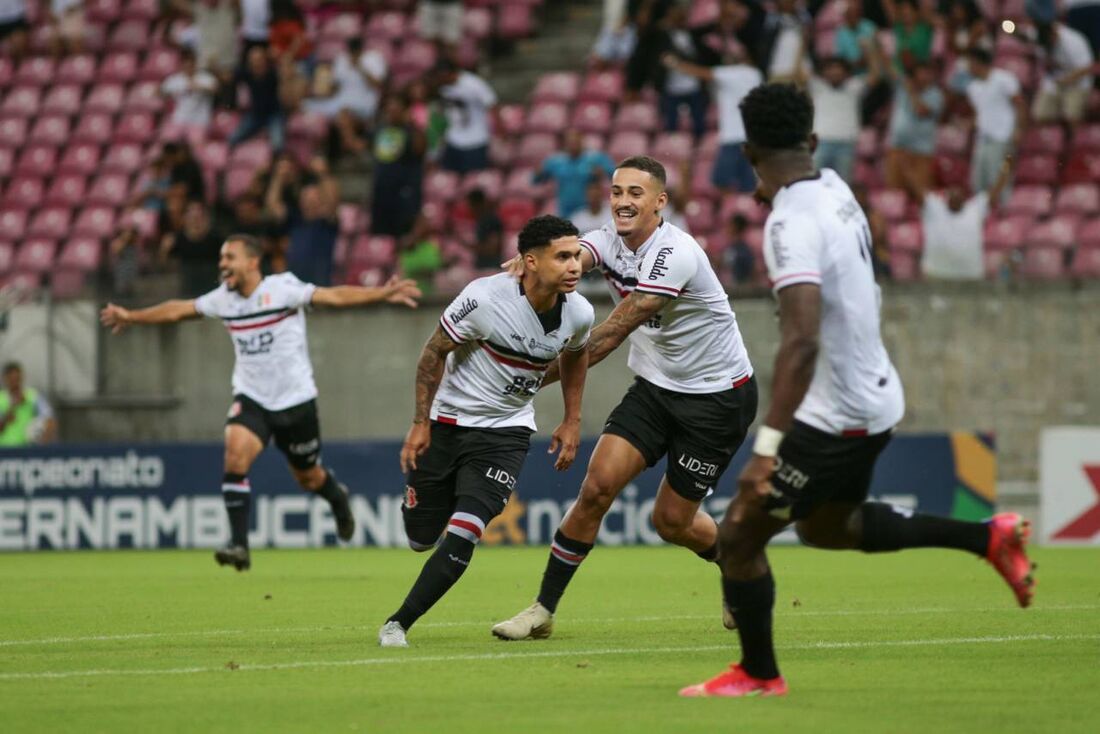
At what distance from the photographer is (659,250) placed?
9.45m

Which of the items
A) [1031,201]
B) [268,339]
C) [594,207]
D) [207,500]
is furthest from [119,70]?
[1031,201]

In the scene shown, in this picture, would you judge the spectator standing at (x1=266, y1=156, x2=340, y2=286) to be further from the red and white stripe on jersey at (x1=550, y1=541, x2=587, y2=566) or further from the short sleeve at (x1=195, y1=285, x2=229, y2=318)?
the red and white stripe on jersey at (x1=550, y1=541, x2=587, y2=566)

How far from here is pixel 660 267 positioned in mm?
9383

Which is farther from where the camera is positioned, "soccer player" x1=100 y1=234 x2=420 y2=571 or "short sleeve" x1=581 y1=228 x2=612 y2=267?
"soccer player" x1=100 y1=234 x2=420 y2=571

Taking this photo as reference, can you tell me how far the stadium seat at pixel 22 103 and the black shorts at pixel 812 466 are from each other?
841 inches

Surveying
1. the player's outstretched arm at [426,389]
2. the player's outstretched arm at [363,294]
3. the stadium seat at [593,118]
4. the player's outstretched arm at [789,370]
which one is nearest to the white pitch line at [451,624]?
the player's outstretched arm at [426,389]

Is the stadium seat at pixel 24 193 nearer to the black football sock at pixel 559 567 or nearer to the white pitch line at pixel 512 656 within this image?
the black football sock at pixel 559 567

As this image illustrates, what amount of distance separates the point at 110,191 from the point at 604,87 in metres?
6.69

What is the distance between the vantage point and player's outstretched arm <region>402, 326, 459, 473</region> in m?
9.30

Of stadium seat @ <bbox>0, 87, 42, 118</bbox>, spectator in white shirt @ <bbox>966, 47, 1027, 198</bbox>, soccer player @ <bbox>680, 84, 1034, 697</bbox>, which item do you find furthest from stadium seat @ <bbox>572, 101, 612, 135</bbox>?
soccer player @ <bbox>680, 84, 1034, 697</bbox>

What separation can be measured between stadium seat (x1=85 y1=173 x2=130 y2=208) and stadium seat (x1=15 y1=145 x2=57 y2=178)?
1.05 meters

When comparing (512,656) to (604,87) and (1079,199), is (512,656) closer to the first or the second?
(1079,199)

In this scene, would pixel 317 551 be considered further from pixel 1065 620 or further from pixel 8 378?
pixel 1065 620

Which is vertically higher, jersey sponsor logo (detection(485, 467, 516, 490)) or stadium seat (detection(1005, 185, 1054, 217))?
stadium seat (detection(1005, 185, 1054, 217))
